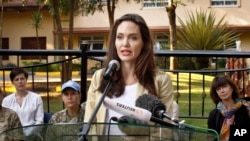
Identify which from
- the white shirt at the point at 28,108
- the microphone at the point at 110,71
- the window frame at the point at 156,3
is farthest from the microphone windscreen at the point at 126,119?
the window frame at the point at 156,3

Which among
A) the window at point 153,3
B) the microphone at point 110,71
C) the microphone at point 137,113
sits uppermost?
the window at point 153,3

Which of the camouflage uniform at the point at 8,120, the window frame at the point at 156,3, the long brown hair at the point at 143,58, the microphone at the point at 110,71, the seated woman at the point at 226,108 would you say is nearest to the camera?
the microphone at the point at 110,71

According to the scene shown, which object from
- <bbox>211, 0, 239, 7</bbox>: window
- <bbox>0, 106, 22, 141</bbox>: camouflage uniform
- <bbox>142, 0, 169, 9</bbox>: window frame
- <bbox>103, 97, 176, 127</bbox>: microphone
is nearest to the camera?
<bbox>103, 97, 176, 127</bbox>: microphone

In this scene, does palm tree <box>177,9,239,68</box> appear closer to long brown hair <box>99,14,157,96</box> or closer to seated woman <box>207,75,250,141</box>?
seated woman <box>207,75,250,141</box>

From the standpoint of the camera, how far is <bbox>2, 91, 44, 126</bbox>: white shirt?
13.5 feet

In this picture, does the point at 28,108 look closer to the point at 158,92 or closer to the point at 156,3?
the point at 158,92

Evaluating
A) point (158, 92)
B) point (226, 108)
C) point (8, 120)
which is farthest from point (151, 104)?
point (226, 108)

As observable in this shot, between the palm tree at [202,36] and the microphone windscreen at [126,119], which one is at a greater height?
the palm tree at [202,36]

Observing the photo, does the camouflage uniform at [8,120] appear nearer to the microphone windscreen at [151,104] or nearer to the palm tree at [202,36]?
the microphone windscreen at [151,104]

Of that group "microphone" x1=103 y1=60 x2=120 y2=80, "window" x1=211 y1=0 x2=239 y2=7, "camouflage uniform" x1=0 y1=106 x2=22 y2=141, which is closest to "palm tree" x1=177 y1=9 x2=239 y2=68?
"window" x1=211 y1=0 x2=239 y2=7

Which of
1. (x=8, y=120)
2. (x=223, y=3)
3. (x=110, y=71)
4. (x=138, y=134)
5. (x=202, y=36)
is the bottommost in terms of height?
(x=8, y=120)

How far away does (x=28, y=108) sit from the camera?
4.15 metres

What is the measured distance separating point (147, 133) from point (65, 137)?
30 cm

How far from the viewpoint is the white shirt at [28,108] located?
162 inches
